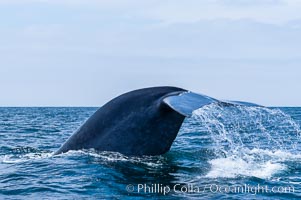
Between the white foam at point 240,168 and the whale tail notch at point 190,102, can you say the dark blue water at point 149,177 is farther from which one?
the whale tail notch at point 190,102

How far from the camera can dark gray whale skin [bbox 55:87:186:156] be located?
745cm

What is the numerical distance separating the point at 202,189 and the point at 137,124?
1423mm

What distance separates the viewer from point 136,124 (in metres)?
7.50

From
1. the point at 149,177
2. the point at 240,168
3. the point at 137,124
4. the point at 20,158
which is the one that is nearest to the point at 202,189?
the point at 149,177

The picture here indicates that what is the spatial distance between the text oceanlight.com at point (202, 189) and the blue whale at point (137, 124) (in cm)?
90

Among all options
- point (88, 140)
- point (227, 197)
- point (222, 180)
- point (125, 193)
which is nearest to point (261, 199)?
point (227, 197)

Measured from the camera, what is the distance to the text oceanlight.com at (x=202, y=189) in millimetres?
6551

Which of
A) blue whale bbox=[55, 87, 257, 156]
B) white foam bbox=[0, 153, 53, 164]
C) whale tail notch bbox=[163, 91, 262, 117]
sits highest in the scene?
whale tail notch bbox=[163, 91, 262, 117]

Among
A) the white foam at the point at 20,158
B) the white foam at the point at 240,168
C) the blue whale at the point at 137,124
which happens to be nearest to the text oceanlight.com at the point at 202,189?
the white foam at the point at 240,168

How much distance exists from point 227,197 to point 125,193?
1.25m

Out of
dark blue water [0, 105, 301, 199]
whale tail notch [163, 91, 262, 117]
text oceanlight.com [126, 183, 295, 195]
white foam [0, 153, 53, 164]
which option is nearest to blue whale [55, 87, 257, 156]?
dark blue water [0, 105, 301, 199]

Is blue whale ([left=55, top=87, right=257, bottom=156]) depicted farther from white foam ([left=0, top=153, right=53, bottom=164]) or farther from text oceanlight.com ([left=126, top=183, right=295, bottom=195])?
white foam ([left=0, top=153, right=53, bottom=164])

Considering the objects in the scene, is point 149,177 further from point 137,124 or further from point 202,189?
point 202,189

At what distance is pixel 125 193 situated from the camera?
643cm
